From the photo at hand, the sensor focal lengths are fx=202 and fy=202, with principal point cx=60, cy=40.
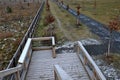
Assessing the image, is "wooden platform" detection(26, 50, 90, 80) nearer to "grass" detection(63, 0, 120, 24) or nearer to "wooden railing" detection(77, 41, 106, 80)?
"wooden railing" detection(77, 41, 106, 80)

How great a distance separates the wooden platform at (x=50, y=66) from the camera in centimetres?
820

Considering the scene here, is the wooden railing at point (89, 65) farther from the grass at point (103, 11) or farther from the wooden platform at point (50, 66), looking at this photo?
the grass at point (103, 11)

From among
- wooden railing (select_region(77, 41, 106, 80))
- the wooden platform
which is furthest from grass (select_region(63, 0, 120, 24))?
wooden railing (select_region(77, 41, 106, 80))

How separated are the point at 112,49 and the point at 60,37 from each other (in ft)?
17.6

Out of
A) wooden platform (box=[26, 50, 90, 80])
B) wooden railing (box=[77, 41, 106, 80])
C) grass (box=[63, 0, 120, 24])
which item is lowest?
grass (box=[63, 0, 120, 24])

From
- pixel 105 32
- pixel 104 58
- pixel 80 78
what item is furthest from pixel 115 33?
pixel 80 78

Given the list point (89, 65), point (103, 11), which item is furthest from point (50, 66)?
point (103, 11)

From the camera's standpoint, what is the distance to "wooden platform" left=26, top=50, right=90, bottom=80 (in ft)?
26.9

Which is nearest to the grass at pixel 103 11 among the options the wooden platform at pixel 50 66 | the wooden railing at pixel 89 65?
the wooden platform at pixel 50 66

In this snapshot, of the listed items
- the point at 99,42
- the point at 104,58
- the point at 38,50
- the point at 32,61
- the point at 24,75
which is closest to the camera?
the point at 24,75

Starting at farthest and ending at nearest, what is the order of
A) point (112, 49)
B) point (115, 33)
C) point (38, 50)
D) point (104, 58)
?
point (115, 33), point (112, 49), point (104, 58), point (38, 50)

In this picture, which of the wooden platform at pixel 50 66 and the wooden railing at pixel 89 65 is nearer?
the wooden railing at pixel 89 65

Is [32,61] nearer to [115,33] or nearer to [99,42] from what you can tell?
[99,42]

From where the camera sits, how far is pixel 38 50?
463 inches
